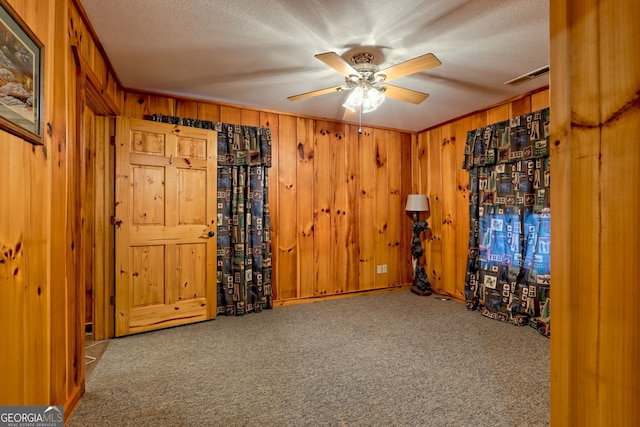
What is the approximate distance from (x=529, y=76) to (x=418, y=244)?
237 centimetres

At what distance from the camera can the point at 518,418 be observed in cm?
167

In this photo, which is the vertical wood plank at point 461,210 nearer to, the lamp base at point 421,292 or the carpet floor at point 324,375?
the lamp base at point 421,292

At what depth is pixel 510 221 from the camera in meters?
3.30

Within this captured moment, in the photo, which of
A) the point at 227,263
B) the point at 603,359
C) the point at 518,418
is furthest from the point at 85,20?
the point at 518,418

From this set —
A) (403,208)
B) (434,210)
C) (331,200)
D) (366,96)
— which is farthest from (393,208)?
(366,96)

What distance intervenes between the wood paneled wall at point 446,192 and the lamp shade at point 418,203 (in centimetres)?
21

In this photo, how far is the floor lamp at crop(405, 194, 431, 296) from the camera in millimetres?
4219

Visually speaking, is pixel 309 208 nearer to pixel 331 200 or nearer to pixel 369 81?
pixel 331 200

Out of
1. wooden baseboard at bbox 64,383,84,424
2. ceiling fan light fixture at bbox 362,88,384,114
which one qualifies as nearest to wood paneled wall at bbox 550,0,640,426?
ceiling fan light fixture at bbox 362,88,384,114

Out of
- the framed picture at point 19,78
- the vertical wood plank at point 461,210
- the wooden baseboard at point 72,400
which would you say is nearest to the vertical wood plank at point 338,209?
the vertical wood plank at point 461,210

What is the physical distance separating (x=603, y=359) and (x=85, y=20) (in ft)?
9.67

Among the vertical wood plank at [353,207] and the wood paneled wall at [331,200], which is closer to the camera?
the wood paneled wall at [331,200]

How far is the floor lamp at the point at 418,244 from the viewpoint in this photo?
422cm

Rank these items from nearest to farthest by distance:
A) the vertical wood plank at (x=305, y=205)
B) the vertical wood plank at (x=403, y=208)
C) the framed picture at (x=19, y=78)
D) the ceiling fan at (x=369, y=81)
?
the framed picture at (x=19, y=78), the ceiling fan at (x=369, y=81), the vertical wood plank at (x=305, y=205), the vertical wood plank at (x=403, y=208)
